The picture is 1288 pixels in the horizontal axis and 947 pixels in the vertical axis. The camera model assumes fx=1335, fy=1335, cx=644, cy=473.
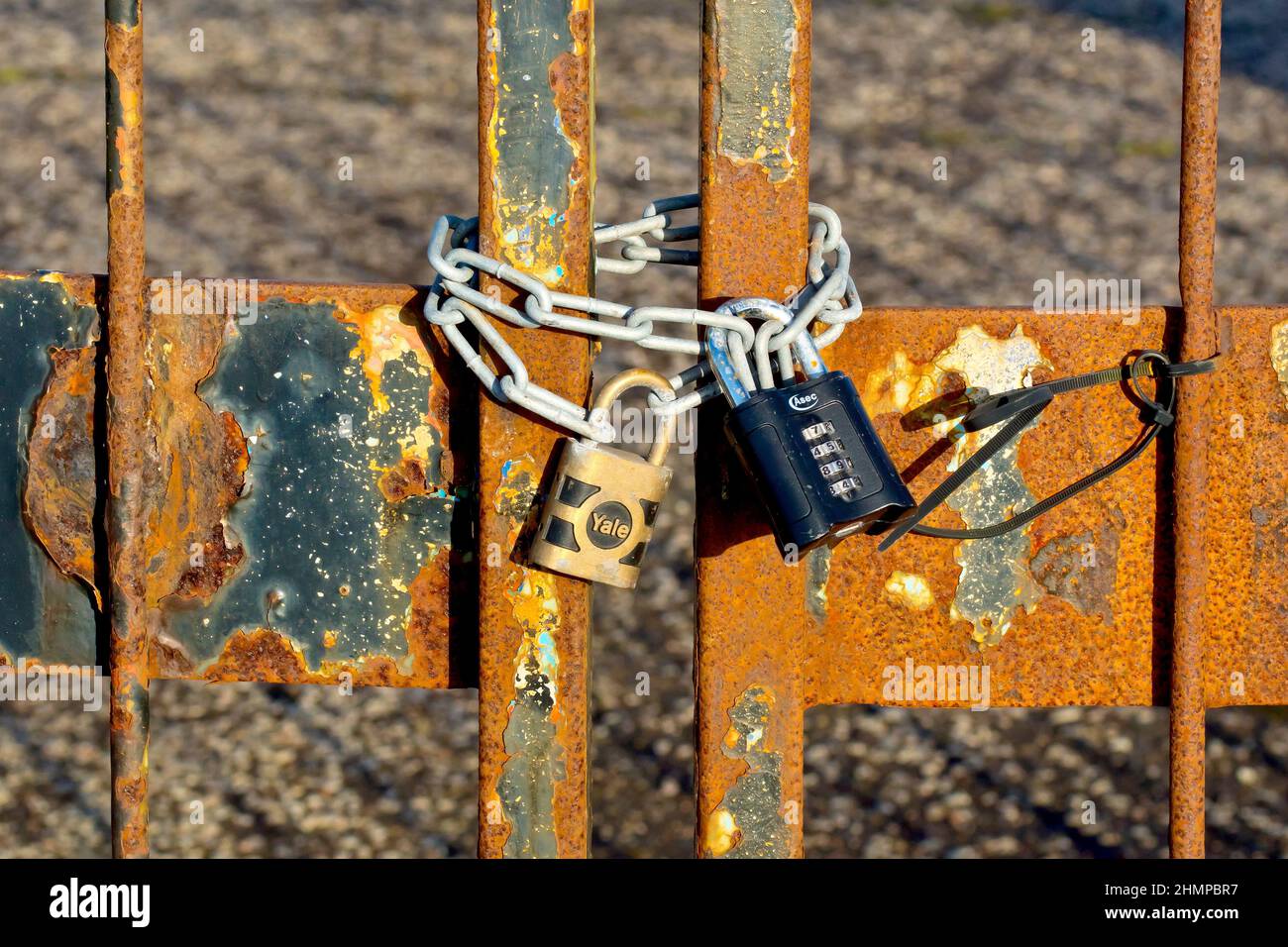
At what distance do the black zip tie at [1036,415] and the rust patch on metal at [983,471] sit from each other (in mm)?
24

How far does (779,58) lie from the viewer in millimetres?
1030

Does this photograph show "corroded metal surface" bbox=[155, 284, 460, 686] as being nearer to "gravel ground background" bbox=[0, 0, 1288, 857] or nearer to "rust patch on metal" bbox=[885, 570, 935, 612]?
"rust patch on metal" bbox=[885, 570, 935, 612]

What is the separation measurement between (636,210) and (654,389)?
421 cm

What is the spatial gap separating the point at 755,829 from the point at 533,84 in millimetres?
624

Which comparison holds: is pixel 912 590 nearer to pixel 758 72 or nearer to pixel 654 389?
pixel 654 389

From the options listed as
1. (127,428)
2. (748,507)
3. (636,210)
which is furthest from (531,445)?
(636,210)

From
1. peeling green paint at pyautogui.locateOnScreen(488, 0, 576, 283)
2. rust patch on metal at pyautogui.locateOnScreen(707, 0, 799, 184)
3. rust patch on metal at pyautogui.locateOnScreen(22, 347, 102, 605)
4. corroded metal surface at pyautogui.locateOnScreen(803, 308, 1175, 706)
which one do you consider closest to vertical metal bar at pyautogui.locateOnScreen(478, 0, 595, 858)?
peeling green paint at pyautogui.locateOnScreen(488, 0, 576, 283)

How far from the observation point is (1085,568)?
116 cm

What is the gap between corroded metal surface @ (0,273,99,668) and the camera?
114 centimetres

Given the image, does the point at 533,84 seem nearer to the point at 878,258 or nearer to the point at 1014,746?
the point at 1014,746

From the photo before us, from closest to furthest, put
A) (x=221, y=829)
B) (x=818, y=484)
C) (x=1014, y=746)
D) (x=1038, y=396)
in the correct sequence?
(x=818, y=484) < (x=1038, y=396) < (x=221, y=829) < (x=1014, y=746)

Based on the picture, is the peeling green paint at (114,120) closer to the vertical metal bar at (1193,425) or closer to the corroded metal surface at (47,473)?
the corroded metal surface at (47,473)

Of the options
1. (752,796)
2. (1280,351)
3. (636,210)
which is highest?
(636,210)
